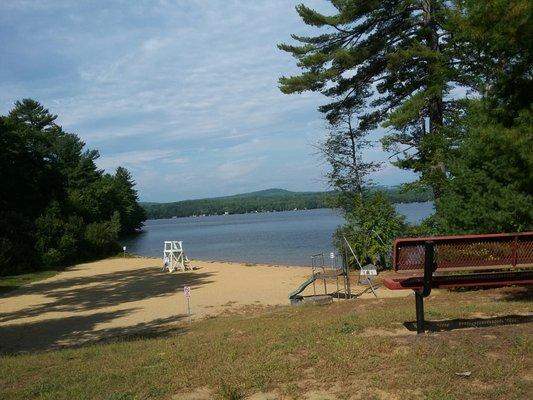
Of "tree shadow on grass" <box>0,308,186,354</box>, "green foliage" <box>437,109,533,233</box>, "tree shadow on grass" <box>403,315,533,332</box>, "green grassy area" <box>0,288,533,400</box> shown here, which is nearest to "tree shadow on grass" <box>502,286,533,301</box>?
"green foliage" <box>437,109,533,233</box>

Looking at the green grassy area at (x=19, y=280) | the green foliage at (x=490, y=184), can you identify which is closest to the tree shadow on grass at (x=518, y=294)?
the green foliage at (x=490, y=184)

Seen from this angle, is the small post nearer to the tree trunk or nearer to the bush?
the tree trunk

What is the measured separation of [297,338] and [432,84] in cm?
1317

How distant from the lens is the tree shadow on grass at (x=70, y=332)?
33.4 ft

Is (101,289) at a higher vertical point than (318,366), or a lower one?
lower

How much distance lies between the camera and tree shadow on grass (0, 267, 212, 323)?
660 inches

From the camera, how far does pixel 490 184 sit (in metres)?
11.4

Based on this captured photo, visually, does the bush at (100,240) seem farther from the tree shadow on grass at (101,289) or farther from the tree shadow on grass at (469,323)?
the tree shadow on grass at (469,323)

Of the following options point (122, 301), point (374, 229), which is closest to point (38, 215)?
point (122, 301)

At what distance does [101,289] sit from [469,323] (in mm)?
17723

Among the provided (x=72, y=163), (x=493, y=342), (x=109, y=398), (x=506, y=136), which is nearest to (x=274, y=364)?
(x=109, y=398)

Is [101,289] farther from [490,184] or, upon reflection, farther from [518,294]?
[518,294]

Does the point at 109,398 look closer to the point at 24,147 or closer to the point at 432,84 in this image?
the point at 432,84

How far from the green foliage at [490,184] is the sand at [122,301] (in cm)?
287
